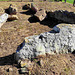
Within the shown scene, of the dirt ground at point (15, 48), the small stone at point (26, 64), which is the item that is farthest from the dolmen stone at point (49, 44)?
the dirt ground at point (15, 48)

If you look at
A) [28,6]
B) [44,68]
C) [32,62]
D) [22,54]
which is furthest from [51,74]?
[28,6]

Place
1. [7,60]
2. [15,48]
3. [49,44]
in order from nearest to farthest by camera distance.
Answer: [49,44], [7,60], [15,48]

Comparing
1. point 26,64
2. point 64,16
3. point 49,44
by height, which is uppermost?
point 64,16

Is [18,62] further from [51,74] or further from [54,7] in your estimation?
[54,7]

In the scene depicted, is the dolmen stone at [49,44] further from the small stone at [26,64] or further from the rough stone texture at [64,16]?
the rough stone texture at [64,16]

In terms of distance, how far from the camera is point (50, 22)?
1112 cm

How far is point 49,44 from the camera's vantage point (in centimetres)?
524

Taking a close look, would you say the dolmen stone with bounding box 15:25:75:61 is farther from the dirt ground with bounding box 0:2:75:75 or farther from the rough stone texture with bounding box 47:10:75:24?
the rough stone texture with bounding box 47:10:75:24

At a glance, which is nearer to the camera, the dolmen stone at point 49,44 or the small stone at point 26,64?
the small stone at point 26,64

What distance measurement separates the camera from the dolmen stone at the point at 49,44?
15.9ft

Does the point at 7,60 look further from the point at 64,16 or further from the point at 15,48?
the point at 64,16

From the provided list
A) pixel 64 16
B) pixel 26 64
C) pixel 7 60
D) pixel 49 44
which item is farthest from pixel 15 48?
pixel 64 16

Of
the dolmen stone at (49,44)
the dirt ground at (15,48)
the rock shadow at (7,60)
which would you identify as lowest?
the rock shadow at (7,60)

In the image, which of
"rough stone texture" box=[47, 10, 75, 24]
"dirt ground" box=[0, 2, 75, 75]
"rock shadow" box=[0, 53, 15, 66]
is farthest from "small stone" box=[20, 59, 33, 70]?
"rough stone texture" box=[47, 10, 75, 24]
